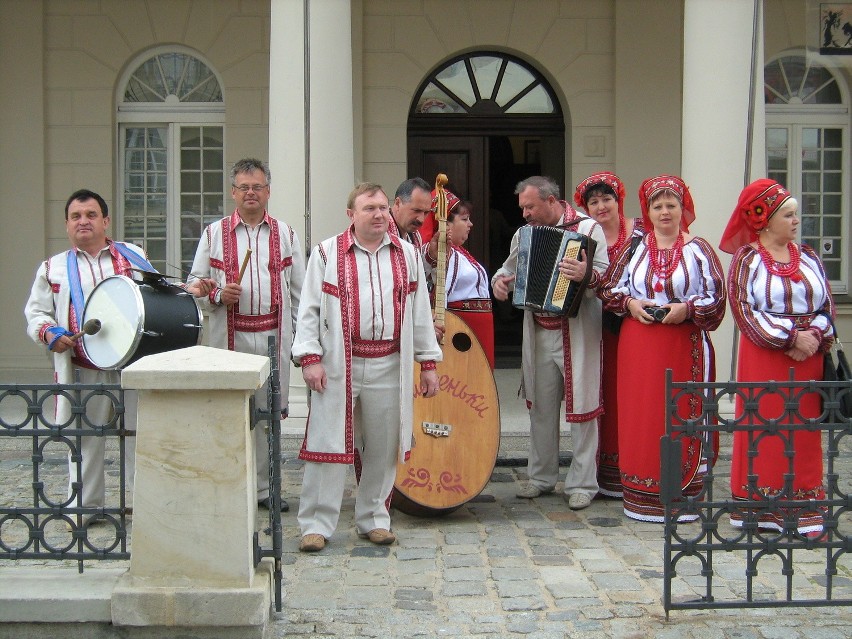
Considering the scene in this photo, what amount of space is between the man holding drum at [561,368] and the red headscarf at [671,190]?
1.10 ft

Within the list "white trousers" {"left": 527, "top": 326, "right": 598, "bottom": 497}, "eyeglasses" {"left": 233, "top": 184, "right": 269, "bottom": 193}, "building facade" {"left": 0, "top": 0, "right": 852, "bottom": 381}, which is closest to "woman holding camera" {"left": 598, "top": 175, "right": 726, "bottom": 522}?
"white trousers" {"left": 527, "top": 326, "right": 598, "bottom": 497}

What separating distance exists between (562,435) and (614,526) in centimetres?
257

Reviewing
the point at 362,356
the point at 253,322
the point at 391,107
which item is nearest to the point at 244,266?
the point at 253,322

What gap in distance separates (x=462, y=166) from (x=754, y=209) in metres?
5.82

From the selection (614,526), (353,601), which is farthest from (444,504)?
(353,601)

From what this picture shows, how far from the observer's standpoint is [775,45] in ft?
34.5

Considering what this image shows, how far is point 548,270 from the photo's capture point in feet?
18.9

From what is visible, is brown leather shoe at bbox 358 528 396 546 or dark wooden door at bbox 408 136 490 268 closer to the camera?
brown leather shoe at bbox 358 528 396 546

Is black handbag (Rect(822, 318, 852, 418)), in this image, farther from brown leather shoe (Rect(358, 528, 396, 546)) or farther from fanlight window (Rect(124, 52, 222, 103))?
fanlight window (Rect(124, 52, 222, 103))

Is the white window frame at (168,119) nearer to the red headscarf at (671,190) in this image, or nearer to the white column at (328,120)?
the white column at (328,120)

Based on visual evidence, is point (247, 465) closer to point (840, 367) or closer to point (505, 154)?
point (840, 367)

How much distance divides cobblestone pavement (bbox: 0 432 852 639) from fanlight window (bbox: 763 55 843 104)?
20.5 feet

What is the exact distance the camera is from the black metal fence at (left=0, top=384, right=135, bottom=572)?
4.00m

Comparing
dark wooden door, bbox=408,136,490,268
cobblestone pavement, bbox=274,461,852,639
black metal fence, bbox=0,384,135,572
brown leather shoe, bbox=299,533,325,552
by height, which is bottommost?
cobblestone pavement, bbox=274,461,852,639
